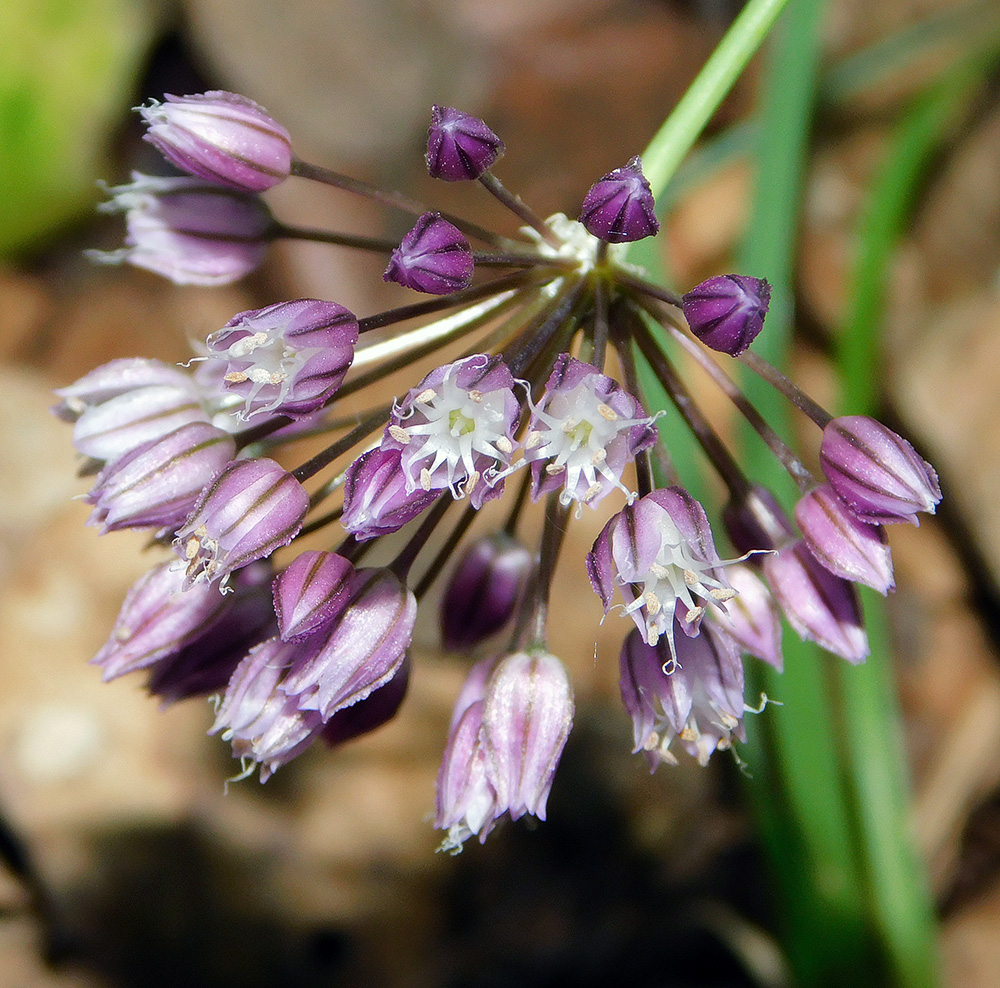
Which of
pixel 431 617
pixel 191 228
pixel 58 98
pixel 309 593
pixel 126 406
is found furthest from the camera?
pixel 58 98

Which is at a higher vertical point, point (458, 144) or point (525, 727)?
point (458, 144)

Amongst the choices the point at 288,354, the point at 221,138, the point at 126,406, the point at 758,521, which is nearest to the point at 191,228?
the point at 221,138

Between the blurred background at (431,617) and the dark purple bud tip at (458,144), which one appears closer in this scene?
the dark purple bud tip at (458,144)

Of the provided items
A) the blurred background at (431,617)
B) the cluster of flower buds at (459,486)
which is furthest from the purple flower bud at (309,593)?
the blurred background at (431,617)

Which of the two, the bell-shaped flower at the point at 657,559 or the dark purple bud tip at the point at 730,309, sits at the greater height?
the dark purple bud tip at the point at 730,309

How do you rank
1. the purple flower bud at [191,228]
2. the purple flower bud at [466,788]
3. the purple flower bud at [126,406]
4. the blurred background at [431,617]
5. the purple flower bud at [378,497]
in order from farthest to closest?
the blurred background at [431,617] → the purple flower bud at [191,228] → the purple flower bud at [126,406] → the purple flower bud at [466,788] → the purple flower bud at [378,497]

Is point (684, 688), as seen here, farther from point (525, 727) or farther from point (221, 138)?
point (221, 138)

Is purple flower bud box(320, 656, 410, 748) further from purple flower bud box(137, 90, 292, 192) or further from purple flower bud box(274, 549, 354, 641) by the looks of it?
purple flower bud box(137, 90, 292, 192)

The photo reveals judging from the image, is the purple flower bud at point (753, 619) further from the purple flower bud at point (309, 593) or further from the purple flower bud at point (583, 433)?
the purple flower bud at point (309, 593)
